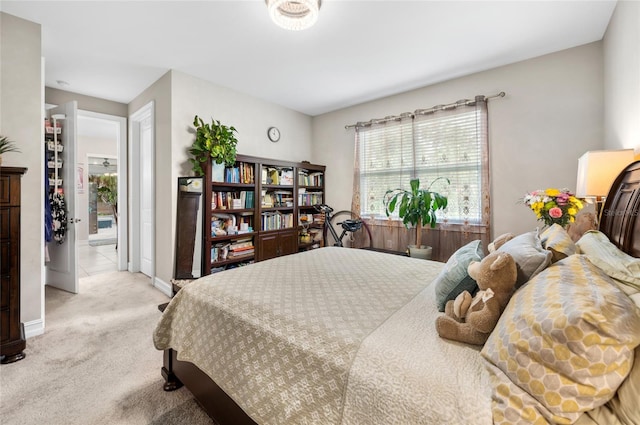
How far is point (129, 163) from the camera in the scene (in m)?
4.14

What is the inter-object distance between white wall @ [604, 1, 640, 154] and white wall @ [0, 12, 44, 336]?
4.50 meters

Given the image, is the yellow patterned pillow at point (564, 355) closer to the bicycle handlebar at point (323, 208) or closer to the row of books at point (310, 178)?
the bicycle handlebar at point (323, 208)

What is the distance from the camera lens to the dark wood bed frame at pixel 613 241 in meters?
1.32

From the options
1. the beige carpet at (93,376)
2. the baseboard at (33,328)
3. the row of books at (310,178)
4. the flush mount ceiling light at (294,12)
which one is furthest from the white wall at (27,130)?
the row of books at (310,178)

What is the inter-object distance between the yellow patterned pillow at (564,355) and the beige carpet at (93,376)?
1.50 meters

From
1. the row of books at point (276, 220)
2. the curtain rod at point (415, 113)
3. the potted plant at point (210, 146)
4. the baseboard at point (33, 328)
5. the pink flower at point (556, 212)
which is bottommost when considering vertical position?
the baseboard at point (33, 328)

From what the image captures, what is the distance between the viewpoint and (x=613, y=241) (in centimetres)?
158

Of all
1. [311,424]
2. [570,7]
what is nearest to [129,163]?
[311,424]

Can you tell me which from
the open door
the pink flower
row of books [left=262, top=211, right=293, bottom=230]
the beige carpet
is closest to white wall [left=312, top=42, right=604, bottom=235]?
the pink flower

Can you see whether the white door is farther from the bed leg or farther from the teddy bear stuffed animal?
the teddy bear stuffed animal

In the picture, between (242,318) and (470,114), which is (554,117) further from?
(242,318)

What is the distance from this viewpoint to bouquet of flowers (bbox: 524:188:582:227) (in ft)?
6.91

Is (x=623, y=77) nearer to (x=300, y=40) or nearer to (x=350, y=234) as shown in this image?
(x=300, y=40)

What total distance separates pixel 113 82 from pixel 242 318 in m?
3.85
